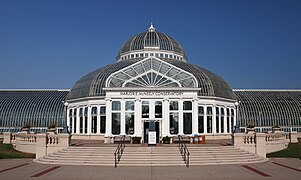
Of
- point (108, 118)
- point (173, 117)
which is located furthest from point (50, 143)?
point (173, 117)

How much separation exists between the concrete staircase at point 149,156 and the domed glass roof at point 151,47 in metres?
27.6

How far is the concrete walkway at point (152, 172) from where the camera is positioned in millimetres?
19859

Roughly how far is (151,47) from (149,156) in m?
30.5

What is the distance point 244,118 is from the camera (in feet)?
183

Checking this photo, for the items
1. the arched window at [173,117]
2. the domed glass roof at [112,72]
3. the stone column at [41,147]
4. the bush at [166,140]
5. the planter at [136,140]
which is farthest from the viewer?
the domed glass roof at [112,72]

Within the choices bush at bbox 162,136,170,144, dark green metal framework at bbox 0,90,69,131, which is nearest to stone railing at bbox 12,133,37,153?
bush at bbox 162,136,170,144

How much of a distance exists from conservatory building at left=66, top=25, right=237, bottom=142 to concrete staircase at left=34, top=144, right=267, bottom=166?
27.5 feet

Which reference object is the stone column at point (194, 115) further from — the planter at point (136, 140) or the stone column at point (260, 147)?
the stone column at point (260, 147)

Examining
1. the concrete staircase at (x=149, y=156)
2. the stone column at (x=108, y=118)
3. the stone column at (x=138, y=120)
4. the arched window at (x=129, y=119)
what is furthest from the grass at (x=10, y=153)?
the stone column at (x=138, y=120)

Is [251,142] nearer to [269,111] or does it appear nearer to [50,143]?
[50,143]

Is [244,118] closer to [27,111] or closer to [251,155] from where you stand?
[251,155]

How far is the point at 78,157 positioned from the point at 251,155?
44.7ft

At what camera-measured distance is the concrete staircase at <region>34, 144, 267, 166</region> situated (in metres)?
25.6

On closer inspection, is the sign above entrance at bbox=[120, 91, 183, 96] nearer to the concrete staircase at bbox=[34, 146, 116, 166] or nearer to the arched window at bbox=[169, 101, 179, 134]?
the arched window at bbox=[169, 101, 179, 134]
